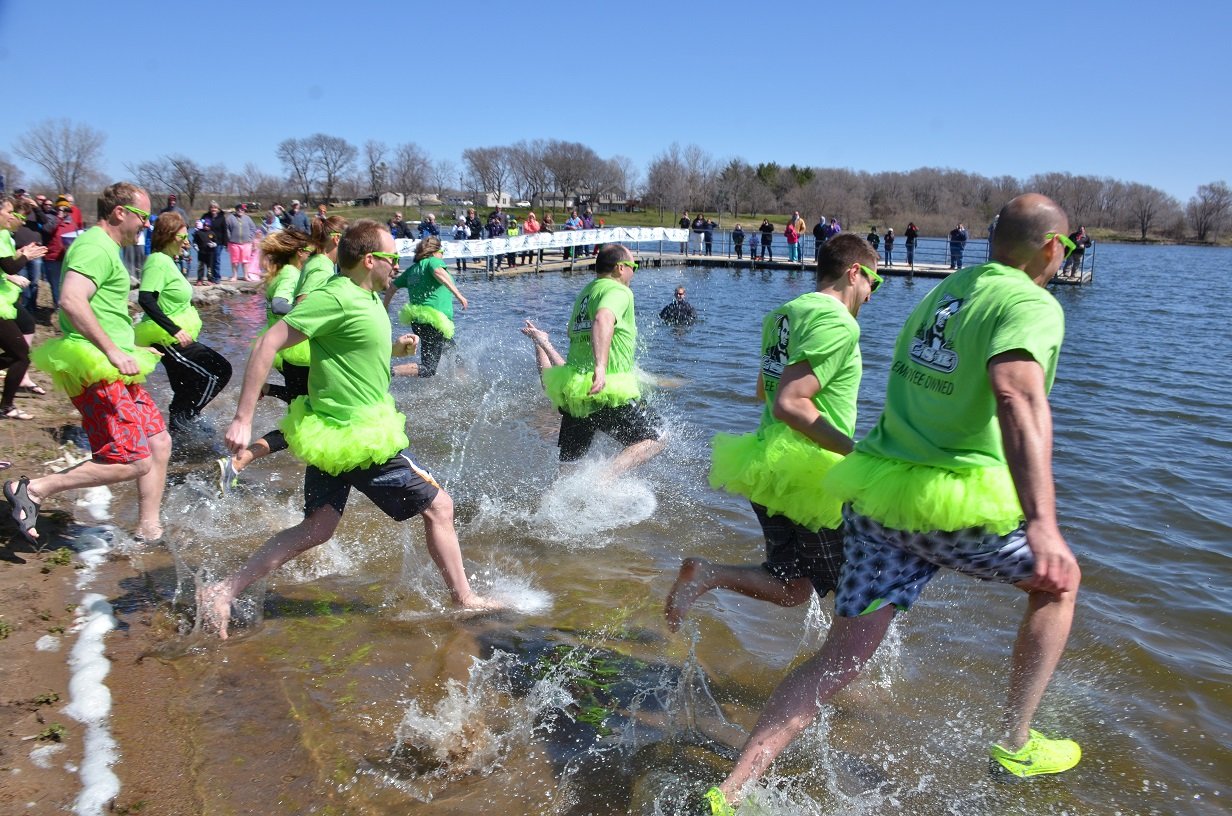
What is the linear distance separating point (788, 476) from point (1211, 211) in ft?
378

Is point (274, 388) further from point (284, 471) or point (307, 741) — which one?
point (307, 741)

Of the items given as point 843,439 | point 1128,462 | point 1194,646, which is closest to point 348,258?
point 843,439

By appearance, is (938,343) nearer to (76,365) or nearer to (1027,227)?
(1027,227)

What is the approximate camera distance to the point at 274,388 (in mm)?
6742

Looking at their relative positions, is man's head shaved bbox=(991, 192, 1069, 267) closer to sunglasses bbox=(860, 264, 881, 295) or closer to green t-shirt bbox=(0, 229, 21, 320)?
sunglasses bbox=(860, 264, 881, 295)

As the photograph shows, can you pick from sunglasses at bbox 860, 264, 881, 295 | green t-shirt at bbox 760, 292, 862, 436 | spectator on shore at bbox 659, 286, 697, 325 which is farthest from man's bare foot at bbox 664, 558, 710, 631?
spectator on shore at bbox 659, 286, 697, 325

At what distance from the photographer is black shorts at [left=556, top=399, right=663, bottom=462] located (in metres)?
5.77

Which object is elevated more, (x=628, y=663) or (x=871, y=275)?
(x=871, y=275)

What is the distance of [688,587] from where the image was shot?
3.80 meters

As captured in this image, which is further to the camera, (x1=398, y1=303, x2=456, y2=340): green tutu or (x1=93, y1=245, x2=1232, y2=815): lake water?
(x1=398, y1=303, x2=456, y2=340): green tutu

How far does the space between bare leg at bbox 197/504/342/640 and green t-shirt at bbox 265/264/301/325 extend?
279cm

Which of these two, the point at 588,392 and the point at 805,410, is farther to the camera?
the point at 588,392

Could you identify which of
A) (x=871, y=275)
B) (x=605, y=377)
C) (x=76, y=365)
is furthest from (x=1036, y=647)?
A: (x=76, y=365)

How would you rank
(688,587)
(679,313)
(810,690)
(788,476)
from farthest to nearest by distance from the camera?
(679,313) < (688,587) < (788,476) < (810,690)
